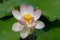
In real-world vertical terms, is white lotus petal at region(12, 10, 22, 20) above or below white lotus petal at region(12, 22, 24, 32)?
above

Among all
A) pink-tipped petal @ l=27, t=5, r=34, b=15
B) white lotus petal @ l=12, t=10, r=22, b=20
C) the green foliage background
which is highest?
pink-tipped petal @ l=27, t=5, r=34, b=15

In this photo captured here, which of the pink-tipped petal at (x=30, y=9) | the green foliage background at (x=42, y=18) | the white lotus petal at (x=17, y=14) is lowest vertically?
the green foliage background at (x=42, y=18)

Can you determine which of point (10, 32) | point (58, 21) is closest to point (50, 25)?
point (58, 21)

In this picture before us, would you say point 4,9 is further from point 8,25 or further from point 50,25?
point 50,25
